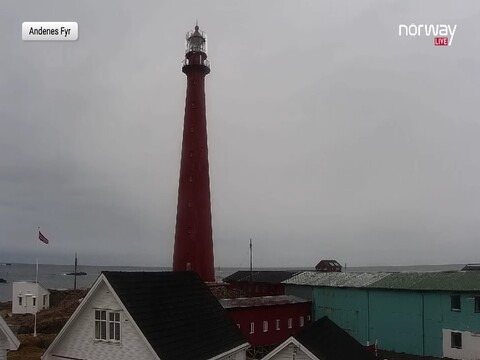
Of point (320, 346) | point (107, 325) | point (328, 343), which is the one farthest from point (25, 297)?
point (320, 346)

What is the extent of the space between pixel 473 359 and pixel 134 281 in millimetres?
27934

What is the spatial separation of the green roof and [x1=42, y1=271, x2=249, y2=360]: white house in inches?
887

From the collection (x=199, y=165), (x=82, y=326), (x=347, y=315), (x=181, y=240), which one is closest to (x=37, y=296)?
(x=181, y=240)

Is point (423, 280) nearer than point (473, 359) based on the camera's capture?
No

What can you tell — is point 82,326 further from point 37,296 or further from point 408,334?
point 37,296

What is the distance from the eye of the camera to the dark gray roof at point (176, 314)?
19.5m

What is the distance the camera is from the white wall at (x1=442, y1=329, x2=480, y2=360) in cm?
3541

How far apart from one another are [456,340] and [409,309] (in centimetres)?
433

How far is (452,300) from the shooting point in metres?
37.6

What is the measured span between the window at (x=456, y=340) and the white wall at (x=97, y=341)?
2771cm

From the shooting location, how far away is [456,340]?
36969 millimetres


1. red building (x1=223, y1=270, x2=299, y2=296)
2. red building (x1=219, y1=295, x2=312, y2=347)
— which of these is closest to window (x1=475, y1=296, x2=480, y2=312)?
red building (x1=219, y1=295, x2=312, y2=347)

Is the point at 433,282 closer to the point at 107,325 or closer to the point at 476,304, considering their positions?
the point at 476,304

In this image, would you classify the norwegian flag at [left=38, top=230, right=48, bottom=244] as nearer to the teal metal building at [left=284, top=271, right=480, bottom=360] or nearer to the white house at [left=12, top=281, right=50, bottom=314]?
the teal metal building at [left=284, top=271, right=480, bottom=360]
